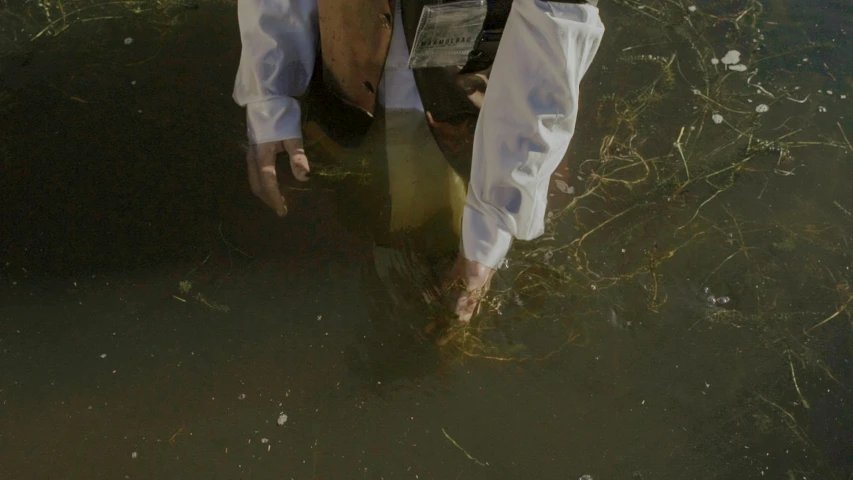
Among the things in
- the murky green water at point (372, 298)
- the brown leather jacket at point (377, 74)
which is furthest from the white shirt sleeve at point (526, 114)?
the murky green water at point (372, 298)

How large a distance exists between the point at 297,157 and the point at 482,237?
0.39m

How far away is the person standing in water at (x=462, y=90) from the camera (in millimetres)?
703

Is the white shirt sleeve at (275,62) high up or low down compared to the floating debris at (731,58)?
up

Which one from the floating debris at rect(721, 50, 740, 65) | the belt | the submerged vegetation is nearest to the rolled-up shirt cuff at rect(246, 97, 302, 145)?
the belt

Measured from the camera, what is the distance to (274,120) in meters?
1.04

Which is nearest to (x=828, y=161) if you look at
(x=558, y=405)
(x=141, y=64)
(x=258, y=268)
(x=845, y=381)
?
(x=845, y=381)

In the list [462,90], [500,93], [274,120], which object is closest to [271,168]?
[274,120]

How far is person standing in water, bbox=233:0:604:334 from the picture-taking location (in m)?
0.70

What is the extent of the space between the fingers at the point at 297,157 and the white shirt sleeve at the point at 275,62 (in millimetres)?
18

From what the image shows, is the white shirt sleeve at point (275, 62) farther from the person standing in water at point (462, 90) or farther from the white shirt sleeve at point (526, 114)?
the white shirt sleeve at point (526, 114)

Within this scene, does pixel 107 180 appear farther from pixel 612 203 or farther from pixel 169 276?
pixel 612 203

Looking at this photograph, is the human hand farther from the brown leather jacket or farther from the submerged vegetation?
the submerged vegetation

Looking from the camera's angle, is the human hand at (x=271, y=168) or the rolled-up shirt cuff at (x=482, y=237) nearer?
the rolled-up shirt cuff at (x=482, y=237)

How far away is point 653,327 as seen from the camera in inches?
46.8
